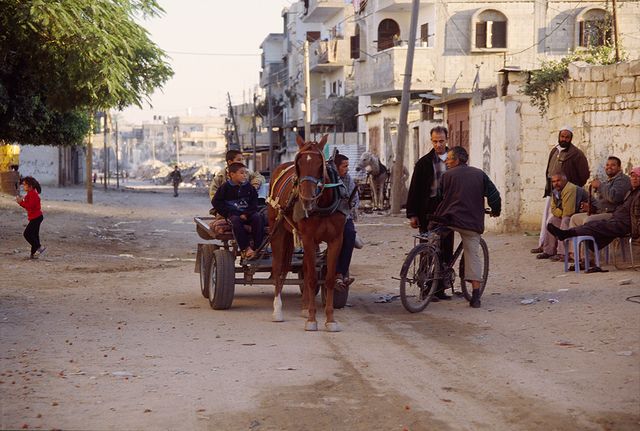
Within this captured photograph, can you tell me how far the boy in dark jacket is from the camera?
12.1 metres

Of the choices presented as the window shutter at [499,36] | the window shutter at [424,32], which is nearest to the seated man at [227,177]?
the window shutter at [499,36]

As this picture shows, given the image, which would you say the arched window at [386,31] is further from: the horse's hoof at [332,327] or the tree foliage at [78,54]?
the horse's hoof at [332,327]

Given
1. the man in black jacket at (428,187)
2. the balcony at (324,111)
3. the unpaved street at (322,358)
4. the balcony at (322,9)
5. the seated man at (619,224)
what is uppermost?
the balcony at (322,9)

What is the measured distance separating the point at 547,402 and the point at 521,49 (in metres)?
40.9

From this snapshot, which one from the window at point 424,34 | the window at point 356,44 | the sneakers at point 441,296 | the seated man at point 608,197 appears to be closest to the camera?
the sneakers at point 441,296

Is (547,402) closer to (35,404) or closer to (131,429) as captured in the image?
(131,429)

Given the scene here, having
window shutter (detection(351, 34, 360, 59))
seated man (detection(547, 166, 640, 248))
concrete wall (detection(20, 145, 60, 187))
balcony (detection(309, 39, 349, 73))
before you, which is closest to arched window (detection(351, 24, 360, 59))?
window shutter (detection(351, 34, 360, 59))

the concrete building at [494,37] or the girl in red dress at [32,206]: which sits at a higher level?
the concrete building at [494,37]

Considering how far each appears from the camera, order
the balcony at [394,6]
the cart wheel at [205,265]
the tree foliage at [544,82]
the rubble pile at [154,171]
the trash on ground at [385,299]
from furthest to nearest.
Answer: the rubble pile at [154,171] → the balcony at [394,6] → the tree foliage at [544,82] → the trash on ground at [385,299] → the cart wheel at [205,265]

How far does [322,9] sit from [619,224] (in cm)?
5220

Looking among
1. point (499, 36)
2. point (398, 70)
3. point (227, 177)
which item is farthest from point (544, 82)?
point (499, 36)

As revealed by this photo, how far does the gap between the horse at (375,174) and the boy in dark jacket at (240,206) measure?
67.1 ft

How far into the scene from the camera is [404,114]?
2945 cm

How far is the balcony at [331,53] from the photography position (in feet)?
199
